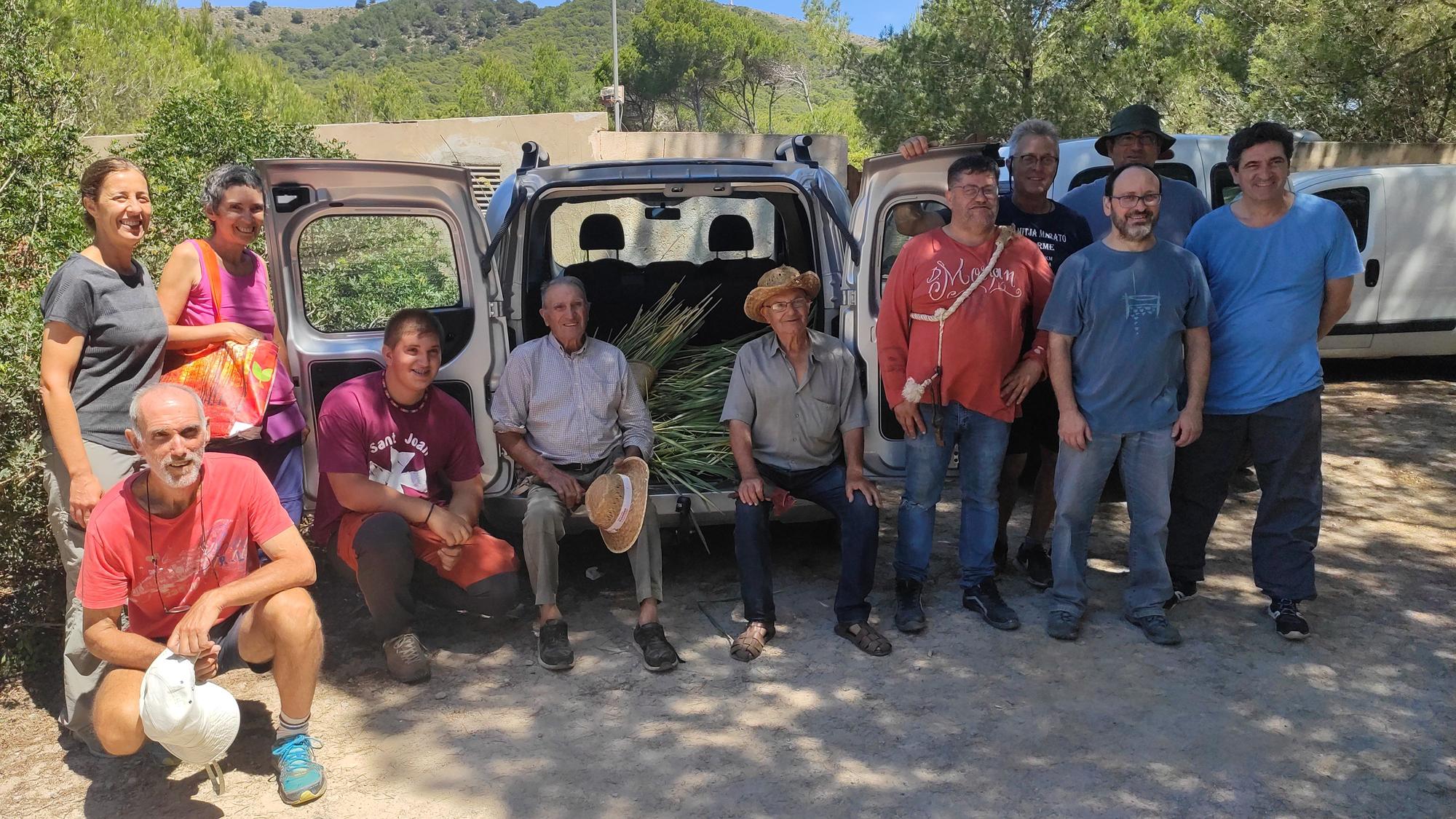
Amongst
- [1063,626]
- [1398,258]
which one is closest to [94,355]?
[1063,626]

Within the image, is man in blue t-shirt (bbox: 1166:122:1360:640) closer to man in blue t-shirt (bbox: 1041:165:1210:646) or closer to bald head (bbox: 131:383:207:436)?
man in blue t-shirt (bbox: 1041:165:1210:646)

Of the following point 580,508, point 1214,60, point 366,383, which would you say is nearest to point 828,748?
point 580,508

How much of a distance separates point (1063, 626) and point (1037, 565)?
655mm

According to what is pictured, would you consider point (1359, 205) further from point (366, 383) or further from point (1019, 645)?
point (366, 383)

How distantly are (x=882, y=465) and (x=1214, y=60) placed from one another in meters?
23.1

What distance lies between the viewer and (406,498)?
4.36m

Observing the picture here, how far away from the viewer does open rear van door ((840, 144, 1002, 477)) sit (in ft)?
15.3

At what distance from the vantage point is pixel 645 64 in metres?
74.2

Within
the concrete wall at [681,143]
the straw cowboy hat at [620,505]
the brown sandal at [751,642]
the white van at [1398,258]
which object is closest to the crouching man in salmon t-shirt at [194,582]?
the straw cowboy hat at [620,505]

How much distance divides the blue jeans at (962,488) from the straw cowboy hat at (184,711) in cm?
263

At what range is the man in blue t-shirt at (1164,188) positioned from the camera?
5.00 m

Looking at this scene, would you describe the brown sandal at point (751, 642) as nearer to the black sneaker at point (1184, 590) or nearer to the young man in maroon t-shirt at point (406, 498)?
the young man in maroon t-shirt at point (406, 498)

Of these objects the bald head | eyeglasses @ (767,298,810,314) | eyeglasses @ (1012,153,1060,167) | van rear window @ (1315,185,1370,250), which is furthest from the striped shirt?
van rear window @ (1315,185,1370,250)

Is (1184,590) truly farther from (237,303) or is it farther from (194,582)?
(237,303)
